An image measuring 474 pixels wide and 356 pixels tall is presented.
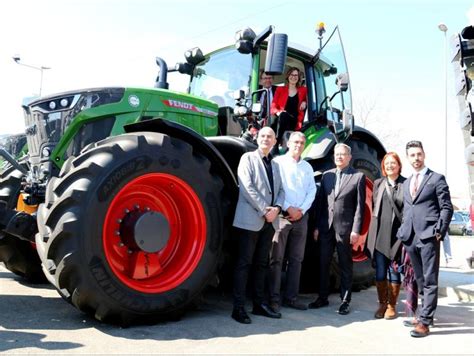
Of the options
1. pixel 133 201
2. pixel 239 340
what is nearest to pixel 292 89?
pixel 133 201

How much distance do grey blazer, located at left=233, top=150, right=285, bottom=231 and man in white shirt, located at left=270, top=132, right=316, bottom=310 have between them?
47 centimetres

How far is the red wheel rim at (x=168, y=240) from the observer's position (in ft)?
13.9

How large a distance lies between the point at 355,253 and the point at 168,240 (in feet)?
10.1

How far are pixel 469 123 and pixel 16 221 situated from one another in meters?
3.87

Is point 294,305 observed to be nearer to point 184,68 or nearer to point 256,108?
point 256,108

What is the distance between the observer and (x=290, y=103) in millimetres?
6305

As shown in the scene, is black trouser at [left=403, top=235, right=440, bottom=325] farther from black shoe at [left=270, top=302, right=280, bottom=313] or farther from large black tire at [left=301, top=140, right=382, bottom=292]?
large black tire at [left=301, top=140, right=382, bottom=292]

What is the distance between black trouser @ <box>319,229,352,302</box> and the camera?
539 centimetres

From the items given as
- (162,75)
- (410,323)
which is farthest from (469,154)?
(162,75)

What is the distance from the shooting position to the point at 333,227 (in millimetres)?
5453

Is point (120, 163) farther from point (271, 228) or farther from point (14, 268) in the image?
point (14, 268)

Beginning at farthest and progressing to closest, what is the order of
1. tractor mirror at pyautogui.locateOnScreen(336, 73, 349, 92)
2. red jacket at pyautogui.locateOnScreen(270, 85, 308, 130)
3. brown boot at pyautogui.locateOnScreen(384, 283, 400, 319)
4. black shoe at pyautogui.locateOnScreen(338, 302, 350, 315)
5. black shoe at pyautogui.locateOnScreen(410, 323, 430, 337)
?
tractor mirror at pyautogui.locateOnScreen(336, 73, 349, 92)
red jacket at pyautogui.locateOnScreen(270, 85, 308, 130)
black shoe at pyautogui.locateOnScreen(338, 302, 350, 315)
brown boot at pyautogui.locateOnScreen(384, 283, 400, 319)
black shoe at pyautogui.locateOnScreen(410, 323, 430, 337)

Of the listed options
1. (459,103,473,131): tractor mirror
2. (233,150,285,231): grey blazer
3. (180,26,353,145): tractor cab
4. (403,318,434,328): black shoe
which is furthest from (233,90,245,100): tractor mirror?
(403,318,434,328): black shoe

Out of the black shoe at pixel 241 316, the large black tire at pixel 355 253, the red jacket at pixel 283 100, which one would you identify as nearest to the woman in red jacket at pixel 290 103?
the red jacket at pixel 283 100
